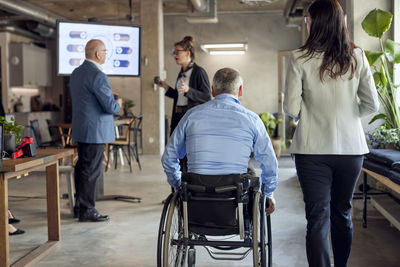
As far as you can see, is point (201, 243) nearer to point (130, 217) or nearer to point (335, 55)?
point (335, 55)

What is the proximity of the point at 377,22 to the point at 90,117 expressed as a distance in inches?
99.6

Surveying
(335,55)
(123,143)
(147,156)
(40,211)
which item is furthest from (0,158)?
(147,156)

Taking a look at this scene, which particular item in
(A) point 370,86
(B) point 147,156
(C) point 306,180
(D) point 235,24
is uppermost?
(D) point 235,24

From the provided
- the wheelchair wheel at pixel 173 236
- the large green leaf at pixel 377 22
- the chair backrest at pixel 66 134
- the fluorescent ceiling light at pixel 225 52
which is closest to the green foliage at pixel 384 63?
the large green leaf at pixel 377 22

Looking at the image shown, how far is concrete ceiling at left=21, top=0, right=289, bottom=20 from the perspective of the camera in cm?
1152

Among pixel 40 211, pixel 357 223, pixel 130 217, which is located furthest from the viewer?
pixel 40 211

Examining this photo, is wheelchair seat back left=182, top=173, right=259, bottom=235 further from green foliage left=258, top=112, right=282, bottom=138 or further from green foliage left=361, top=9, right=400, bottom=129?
green foliage left=258, top=112, right=282, bottom=138

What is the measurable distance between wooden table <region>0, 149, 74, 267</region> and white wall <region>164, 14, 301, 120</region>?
30.1 feet

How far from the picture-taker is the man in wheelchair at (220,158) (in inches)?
90.6

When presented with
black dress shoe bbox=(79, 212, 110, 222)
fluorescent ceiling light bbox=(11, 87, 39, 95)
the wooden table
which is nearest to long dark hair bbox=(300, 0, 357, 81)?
the wooden table

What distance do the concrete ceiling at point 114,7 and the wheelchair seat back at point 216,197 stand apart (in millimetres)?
9397

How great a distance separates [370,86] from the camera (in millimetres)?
2447

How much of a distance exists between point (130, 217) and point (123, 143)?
9.40 feet

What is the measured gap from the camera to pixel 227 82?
99.2 inches
